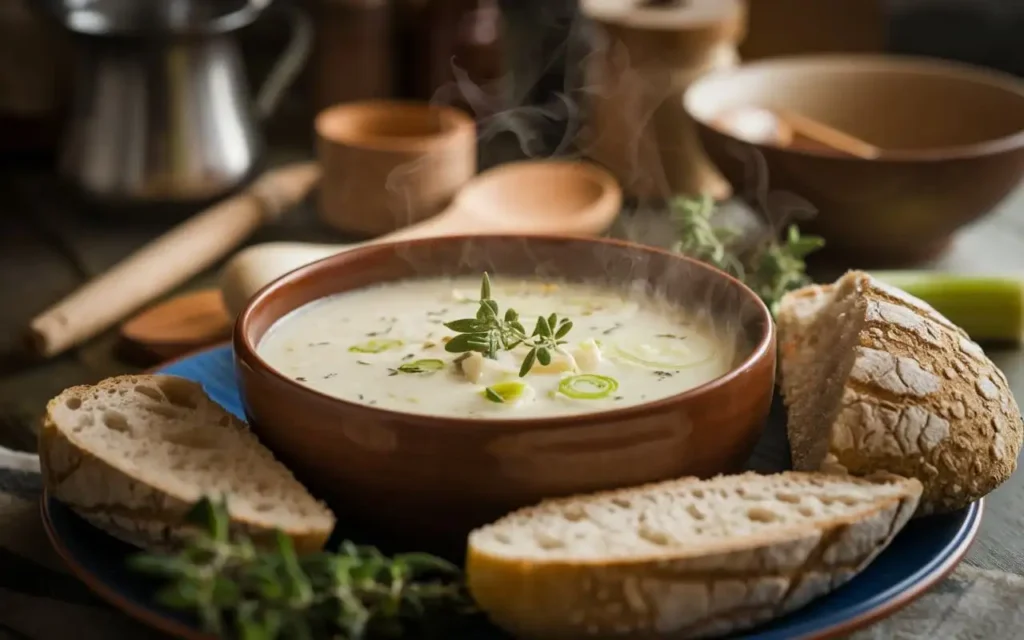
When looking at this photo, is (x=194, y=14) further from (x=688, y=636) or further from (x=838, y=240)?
(x=688, y=636)

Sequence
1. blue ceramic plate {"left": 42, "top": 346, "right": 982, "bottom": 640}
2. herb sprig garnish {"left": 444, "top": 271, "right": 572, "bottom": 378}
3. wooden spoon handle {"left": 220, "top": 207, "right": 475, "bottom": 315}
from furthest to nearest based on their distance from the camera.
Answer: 1. wooden spoon handle {"left": 220, "top": 207, "right": 475, "bottom": 315}
2. herb sprig garnish {"left": 444, "top": 271, "right": 572, "bottom": 378}
3. blue ceramic plate {"left": 42, "top": 346, "right": 982, "bottom": 640}

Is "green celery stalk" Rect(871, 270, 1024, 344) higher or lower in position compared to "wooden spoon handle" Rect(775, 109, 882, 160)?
lower

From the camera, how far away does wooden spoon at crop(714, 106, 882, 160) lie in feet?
8.71

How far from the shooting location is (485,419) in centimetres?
135

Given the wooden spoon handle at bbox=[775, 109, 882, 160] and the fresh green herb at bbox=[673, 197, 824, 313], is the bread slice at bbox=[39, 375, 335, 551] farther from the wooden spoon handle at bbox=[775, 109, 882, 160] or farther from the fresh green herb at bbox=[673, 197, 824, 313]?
the wooden spoon handle at bbox=[775, 109, 882, 160]

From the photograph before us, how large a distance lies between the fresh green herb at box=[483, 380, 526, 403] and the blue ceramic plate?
11.5 inches

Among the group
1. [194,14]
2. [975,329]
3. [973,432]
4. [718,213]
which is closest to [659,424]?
[973,432]

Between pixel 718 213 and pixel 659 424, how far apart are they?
155 centimetres

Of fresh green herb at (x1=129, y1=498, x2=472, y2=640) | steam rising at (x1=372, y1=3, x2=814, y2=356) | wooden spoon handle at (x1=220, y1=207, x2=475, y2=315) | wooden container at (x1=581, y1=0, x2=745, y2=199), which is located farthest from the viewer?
wooden container at (x1=581, y1=0, x2=745, y2=199)

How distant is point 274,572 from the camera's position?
1173mm

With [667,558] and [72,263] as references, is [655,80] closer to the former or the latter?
[72,263]

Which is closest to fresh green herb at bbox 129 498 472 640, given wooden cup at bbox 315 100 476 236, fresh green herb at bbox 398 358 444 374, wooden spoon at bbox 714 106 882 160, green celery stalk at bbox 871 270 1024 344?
fresh green herb at bbox 398 358 444 374

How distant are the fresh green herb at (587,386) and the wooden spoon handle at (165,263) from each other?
1049mm

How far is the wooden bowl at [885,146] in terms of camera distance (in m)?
2.39
